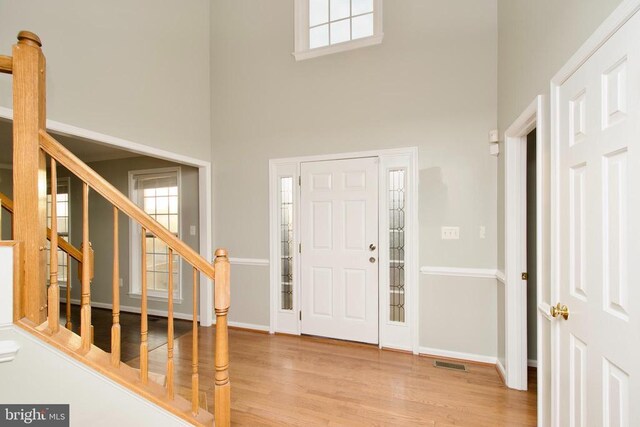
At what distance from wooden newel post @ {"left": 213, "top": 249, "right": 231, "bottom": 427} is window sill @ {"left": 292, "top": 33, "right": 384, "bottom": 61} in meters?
2.73

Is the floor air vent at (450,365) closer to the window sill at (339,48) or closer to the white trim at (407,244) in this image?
the white trim at (407,244)

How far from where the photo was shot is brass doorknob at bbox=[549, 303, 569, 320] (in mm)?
1552

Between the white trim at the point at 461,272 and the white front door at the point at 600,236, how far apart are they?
135 cm

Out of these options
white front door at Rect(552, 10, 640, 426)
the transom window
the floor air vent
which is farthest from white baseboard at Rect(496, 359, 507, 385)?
the transom window

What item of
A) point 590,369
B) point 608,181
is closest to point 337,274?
point 590,369

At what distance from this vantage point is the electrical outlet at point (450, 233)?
10.0ft

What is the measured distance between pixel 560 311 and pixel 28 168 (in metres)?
2.52

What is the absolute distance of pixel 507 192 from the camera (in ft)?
8.39

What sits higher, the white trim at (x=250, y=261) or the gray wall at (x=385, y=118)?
the gray wall at (x=385, y=118)

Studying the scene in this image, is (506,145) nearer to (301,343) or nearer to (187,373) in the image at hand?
(301,343)

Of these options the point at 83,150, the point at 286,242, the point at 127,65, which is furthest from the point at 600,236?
the point at 83,150

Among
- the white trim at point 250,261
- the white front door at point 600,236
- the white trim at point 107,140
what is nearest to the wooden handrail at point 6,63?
the white trim at point 107,140

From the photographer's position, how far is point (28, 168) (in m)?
1.38

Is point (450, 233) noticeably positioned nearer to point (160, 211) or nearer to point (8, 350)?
point (8, 350)
